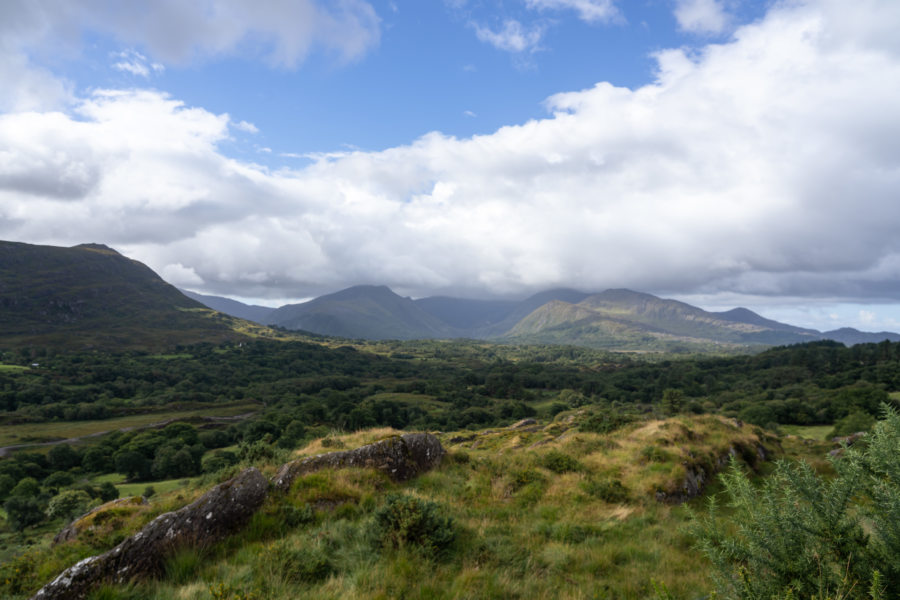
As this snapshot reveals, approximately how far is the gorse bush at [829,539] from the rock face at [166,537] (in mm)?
9231

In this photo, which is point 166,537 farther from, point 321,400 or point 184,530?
point 321,400

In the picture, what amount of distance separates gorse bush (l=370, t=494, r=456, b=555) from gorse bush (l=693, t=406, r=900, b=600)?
5.14 metres

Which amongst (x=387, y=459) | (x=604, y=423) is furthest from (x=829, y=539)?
(x=604, y=423)

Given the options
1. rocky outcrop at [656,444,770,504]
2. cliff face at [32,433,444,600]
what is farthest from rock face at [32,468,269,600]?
rocky outcrop at [656,444,770,504]

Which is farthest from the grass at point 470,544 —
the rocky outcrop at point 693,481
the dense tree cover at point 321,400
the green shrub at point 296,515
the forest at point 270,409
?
the dense tree cover at point 321,400

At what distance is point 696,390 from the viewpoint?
16000 centimetres

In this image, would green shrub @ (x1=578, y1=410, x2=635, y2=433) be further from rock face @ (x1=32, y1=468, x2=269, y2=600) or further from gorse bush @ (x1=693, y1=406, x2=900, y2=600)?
rock face @ (x1=32, y1=468, x2=269, y2=600)

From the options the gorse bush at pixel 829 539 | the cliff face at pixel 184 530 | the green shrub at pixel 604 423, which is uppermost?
the gorse bush at pixel 829 539

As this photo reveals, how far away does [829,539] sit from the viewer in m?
4.33

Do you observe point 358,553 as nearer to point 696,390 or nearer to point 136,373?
point 696,390

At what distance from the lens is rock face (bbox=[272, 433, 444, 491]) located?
1132cm

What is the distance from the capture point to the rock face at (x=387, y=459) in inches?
446

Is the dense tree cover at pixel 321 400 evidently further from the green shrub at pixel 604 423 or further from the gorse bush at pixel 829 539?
the gorse bush at pixel 829 539

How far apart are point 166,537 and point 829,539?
426 inches
